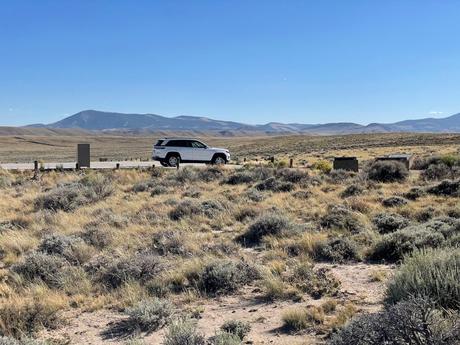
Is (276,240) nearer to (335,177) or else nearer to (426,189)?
(426,189)

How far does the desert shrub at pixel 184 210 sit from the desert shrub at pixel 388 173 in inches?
399

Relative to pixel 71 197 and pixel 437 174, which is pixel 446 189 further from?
pixel 71 197

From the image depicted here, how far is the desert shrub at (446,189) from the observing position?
16531mm

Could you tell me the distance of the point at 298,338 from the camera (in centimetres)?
582

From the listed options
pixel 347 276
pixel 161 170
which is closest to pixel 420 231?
pixel 347 276

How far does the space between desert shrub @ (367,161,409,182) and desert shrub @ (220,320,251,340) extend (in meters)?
16.6

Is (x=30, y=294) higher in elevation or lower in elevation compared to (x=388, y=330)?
lower

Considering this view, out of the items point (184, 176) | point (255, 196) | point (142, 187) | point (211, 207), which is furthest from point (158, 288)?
point (184, 176)

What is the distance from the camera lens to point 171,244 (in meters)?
10.2

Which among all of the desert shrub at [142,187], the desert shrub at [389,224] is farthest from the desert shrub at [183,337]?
the desert shrub at [142,187]

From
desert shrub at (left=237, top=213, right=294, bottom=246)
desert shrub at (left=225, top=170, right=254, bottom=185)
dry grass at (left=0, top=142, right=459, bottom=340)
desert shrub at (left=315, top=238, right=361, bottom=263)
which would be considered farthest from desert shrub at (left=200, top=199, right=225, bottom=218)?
desert shrub at (left=225, top=170, right=254, bottom=185)

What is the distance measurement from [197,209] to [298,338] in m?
8.77

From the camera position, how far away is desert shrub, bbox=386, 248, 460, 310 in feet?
18.3

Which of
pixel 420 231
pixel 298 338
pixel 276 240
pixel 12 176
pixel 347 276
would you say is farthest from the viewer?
pixel 12 176
